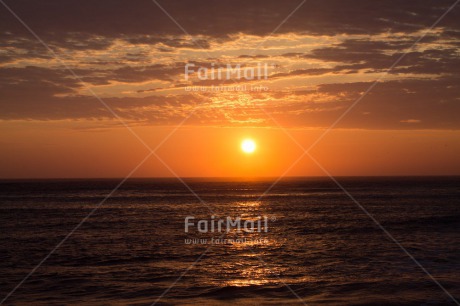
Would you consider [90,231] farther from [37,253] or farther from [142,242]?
[37,253]

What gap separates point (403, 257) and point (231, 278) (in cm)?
1106

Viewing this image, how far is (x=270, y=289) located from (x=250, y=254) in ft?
28.3

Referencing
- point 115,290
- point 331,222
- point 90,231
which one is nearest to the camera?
point 115,290

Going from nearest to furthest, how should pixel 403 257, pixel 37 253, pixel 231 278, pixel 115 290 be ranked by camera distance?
pixel 115 290 < pixel 231 278 < pixel 403 257 < pixel 37 253

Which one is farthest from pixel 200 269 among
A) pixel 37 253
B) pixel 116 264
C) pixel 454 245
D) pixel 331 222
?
pixel 331 222

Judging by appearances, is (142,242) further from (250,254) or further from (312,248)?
(312,248)

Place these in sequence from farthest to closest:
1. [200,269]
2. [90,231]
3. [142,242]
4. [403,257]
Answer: [90,231]
[142,242]
[403,257]
[200,269]

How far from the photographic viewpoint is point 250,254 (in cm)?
2986

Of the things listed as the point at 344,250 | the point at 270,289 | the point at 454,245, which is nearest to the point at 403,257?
the point at 344,250

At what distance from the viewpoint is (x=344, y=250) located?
102ft

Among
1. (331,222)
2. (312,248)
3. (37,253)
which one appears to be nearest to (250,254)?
(312,248)

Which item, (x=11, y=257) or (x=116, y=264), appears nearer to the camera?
(x=116, y=264)

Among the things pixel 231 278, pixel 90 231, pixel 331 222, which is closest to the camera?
pixel 231 278

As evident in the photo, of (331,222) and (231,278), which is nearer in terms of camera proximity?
(231,278)
